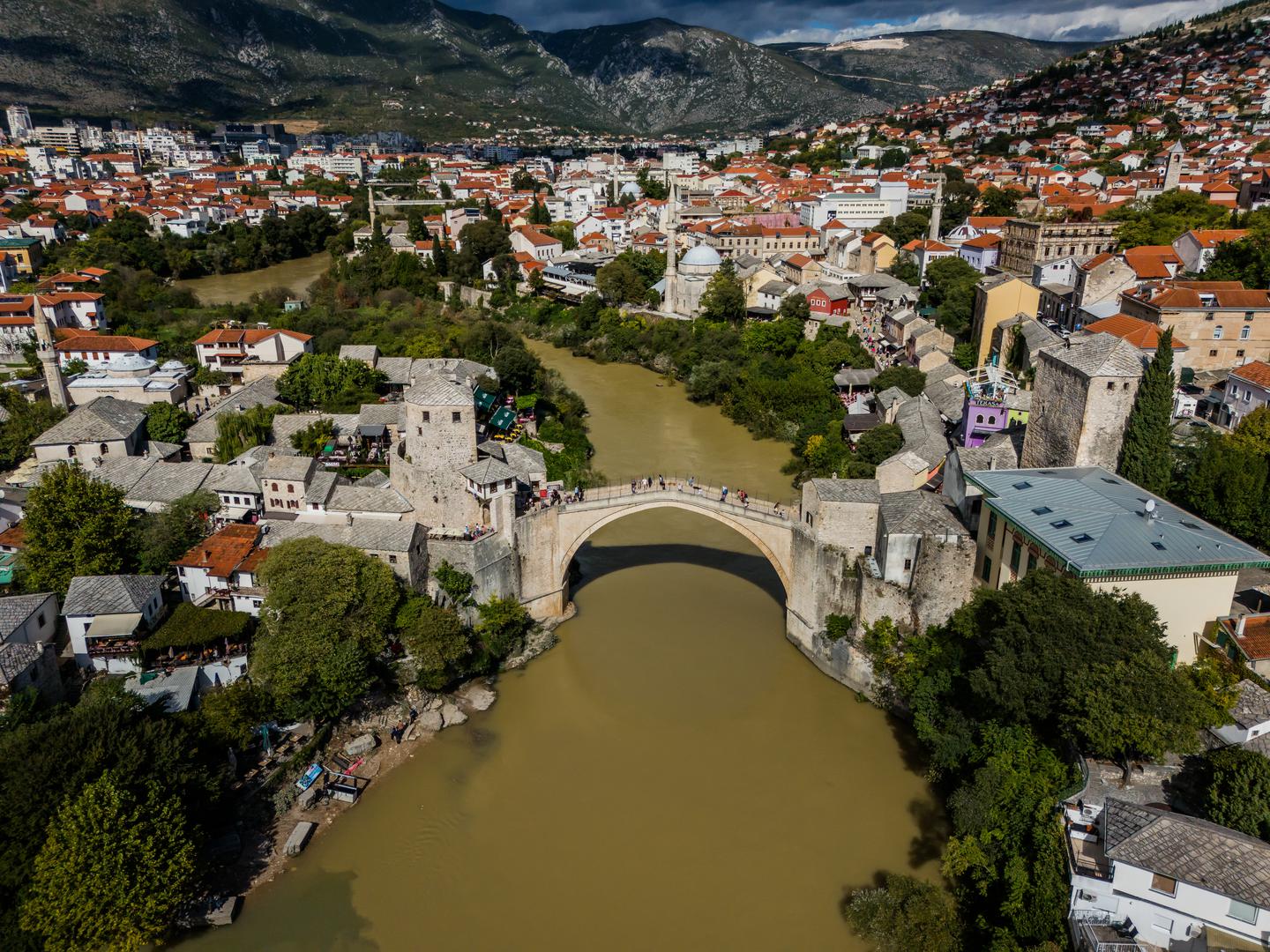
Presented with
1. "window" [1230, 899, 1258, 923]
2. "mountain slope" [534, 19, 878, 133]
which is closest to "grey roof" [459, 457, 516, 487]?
"window" [1230, 899, 1258, 923]

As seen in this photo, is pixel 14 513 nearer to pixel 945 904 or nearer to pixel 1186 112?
pixel 945 904

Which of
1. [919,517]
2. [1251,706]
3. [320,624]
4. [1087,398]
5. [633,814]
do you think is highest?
[1087,398]

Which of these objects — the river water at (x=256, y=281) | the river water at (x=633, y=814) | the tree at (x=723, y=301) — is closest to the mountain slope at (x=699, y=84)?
the river water at (x=256, y=281)

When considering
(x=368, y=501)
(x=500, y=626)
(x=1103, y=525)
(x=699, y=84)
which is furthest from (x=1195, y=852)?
(x=699, y=84)

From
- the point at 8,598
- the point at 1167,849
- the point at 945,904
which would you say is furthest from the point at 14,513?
the point at 1167,849

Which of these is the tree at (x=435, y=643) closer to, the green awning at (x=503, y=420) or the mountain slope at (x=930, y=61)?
the green awning at (x=503, y=420)

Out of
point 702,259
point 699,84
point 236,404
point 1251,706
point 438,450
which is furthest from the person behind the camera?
point 699,84

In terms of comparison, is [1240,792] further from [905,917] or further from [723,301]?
[723,301]
